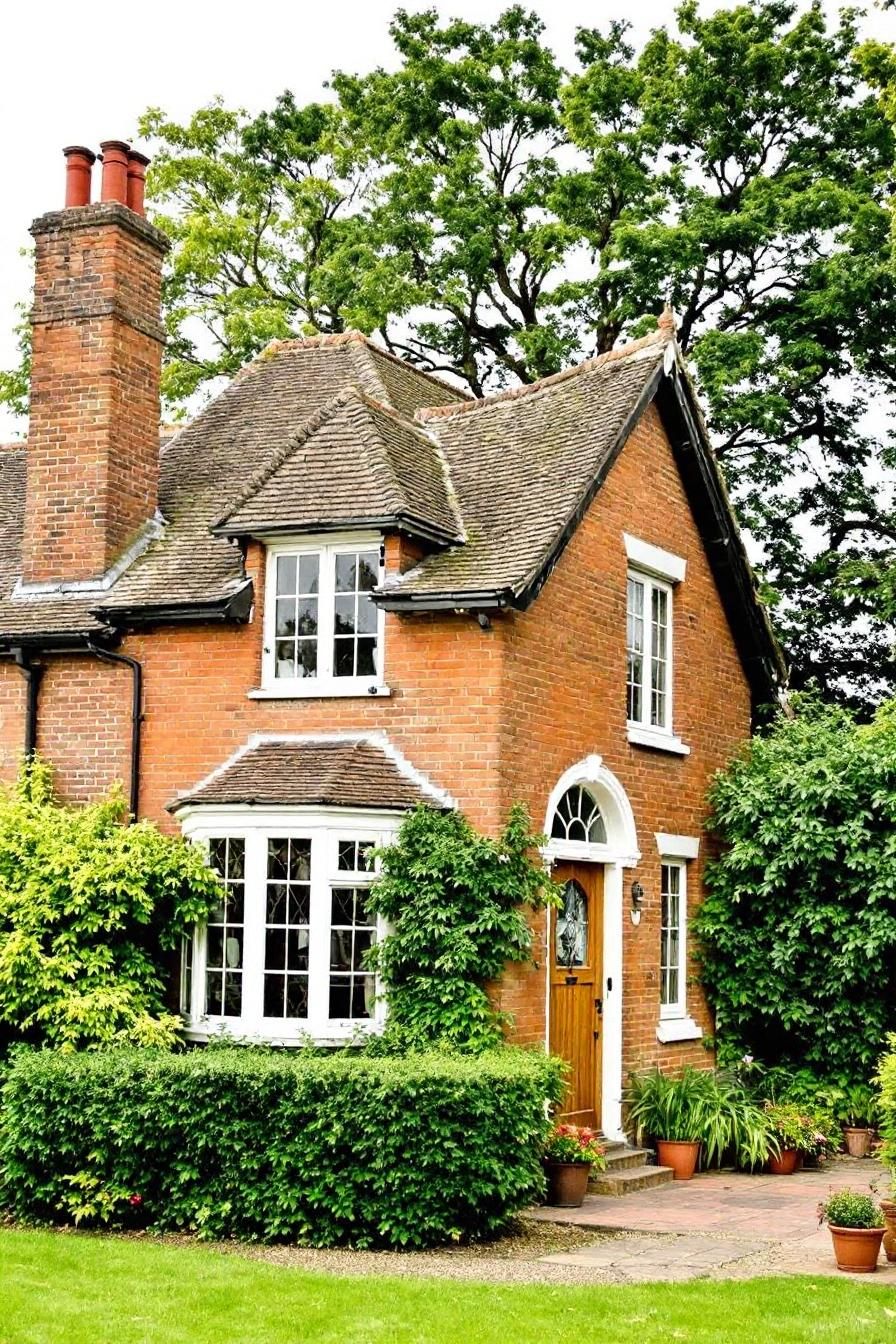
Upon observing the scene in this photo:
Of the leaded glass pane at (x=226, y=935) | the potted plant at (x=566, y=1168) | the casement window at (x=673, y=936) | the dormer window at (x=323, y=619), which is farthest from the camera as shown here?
the casement window at (x=673, y=936)

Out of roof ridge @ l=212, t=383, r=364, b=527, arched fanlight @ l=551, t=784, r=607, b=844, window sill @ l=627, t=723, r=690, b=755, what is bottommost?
arched fanlight @ l=551, t=784, r=607, b=844

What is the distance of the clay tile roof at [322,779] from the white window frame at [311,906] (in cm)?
13

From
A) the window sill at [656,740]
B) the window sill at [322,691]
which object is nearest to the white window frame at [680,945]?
the window sill at [656,740]

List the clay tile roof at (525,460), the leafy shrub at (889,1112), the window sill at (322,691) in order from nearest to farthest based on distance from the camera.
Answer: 1. the leafy shrub at (889,1112)
2. the clay tile roof at (525,460)
3. the window sill at (322,691)

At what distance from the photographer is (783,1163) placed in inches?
623

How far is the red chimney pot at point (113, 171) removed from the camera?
17.3 metres

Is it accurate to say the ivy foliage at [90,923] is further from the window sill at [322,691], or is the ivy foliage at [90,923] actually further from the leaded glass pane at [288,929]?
the window sill at [322,691]

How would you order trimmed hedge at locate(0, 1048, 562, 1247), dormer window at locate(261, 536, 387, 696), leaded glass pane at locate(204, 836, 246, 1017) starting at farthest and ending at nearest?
1. dormer window at locate(261, 536, 387, 696)
2. leaded glass pane at locate(204, 836, 246, 1017)
3. trimmed hedge at locate(0, 1048, 562, 1247)

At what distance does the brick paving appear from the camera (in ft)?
36.5

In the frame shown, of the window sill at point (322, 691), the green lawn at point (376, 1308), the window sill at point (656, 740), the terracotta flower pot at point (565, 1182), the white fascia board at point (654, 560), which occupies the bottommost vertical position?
the green lawn at point (376, 1308)

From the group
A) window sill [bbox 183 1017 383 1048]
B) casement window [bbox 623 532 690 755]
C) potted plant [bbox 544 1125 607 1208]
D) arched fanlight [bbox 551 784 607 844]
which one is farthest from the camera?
casement window [bbox 623 532 690 755]

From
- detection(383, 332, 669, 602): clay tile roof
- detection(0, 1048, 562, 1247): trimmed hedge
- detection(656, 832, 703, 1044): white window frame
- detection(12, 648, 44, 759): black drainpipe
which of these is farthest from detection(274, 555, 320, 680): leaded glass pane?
detection(656, 832, 703, 1044): white window frame

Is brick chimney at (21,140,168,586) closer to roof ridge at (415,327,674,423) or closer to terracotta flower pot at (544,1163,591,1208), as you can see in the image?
roof ridge at (415,327,674,423)

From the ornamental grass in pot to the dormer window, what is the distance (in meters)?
5.03
